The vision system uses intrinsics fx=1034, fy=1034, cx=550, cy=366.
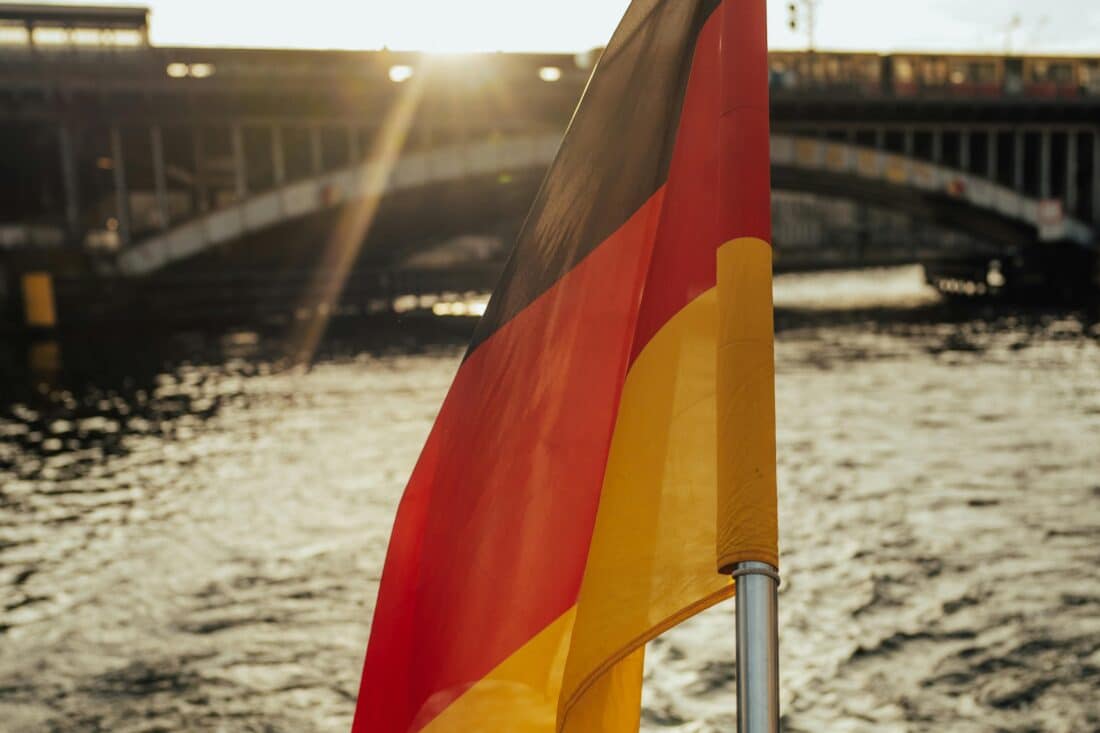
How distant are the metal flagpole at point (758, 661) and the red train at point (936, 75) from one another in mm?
58209

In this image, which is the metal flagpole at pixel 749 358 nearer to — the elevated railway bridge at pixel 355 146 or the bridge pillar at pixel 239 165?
the elevated railway bridge at pixel 355 146

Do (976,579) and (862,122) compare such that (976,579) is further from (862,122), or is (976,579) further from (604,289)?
(862,122)

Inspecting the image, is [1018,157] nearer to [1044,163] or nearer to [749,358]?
[1044,163]

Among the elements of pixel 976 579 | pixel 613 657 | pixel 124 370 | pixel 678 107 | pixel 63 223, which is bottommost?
pixel 613 657

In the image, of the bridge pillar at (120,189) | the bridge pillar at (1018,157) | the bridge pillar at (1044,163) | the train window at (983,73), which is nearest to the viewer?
the bridge pillar at (120,189)

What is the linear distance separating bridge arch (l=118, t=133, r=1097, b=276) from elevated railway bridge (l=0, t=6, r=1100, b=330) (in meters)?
0.12

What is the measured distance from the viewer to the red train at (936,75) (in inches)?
2312

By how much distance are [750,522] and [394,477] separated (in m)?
14.5

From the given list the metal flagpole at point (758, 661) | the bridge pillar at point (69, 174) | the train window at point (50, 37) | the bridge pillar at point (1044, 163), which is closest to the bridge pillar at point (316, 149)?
the bridge pillar at point (69, 174)

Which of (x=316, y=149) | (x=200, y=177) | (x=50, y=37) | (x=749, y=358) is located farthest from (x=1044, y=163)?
Answer: (x=749, y=358)

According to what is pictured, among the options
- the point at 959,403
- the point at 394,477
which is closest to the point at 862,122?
the point at 959,403

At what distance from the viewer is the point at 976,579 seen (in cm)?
1045

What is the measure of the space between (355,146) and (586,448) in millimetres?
50658

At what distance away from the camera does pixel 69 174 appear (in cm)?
4638
